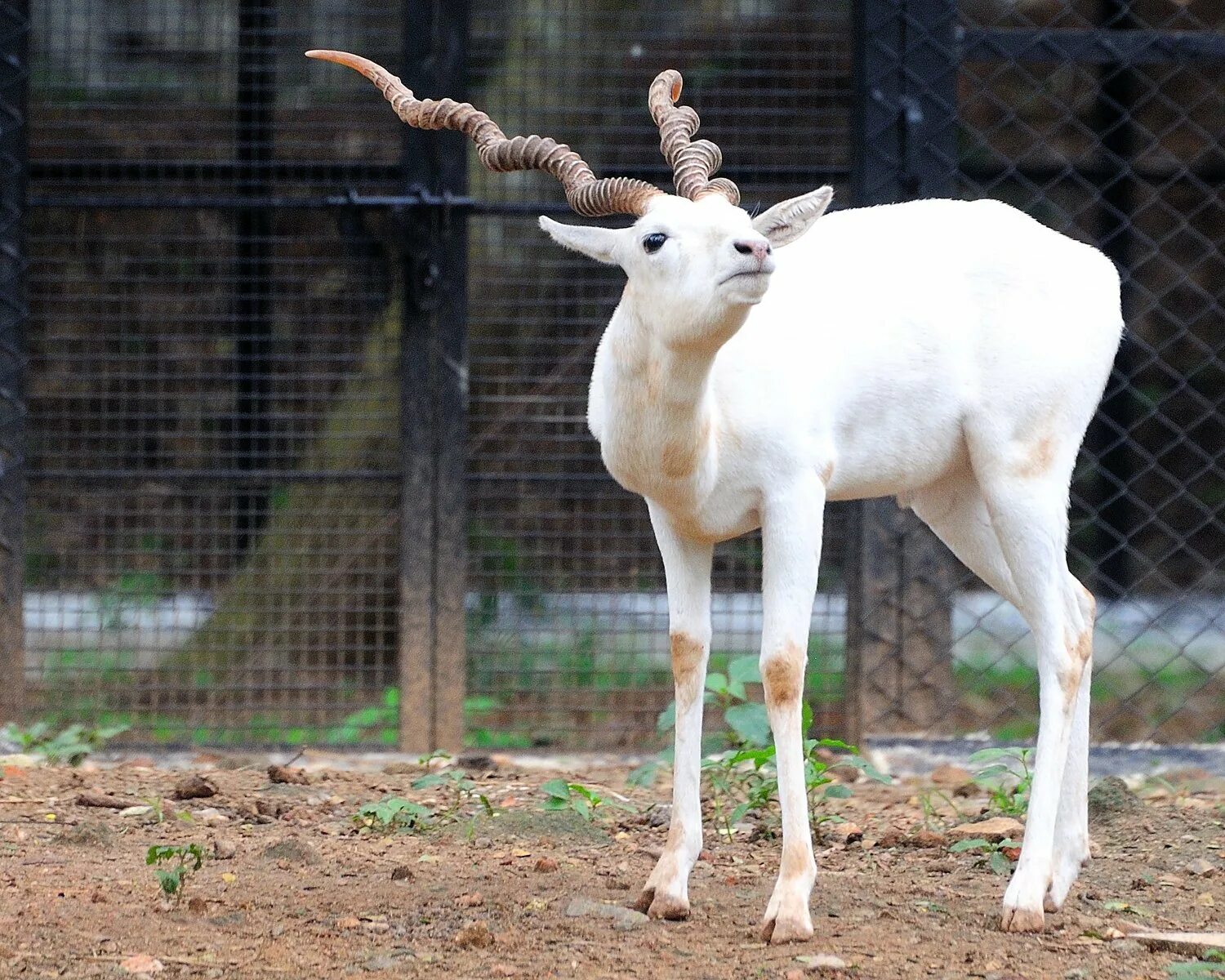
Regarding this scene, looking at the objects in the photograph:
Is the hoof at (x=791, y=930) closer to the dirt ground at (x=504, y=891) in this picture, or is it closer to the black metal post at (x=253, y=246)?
the dirt ground at (x=504, y=891)

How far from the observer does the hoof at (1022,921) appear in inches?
146

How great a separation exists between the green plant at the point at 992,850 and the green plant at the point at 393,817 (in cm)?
152

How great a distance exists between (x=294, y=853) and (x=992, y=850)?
1888mm

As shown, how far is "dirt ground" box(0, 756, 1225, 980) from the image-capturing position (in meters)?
3.41

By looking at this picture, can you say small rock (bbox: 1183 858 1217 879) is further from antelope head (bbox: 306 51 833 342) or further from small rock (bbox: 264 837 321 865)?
small rock (bbox: 264 837 321 865)

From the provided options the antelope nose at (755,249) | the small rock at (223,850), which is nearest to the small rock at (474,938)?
the small rock at (223,850)

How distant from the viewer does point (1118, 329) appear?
13.9 ft

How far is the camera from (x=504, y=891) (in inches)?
157

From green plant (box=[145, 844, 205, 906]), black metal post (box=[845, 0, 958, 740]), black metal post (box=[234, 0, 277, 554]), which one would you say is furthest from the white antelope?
black metal post (box=[234, 0, 277, 554])

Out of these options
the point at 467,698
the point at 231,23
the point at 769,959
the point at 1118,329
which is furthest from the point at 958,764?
the point at 231,23

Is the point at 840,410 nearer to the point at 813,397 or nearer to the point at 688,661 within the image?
the point at 813,397

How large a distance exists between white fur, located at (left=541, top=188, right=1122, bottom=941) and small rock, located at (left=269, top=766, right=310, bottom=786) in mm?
1945

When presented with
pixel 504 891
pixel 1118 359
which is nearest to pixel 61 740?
pixel 504 891

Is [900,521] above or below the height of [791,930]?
above
